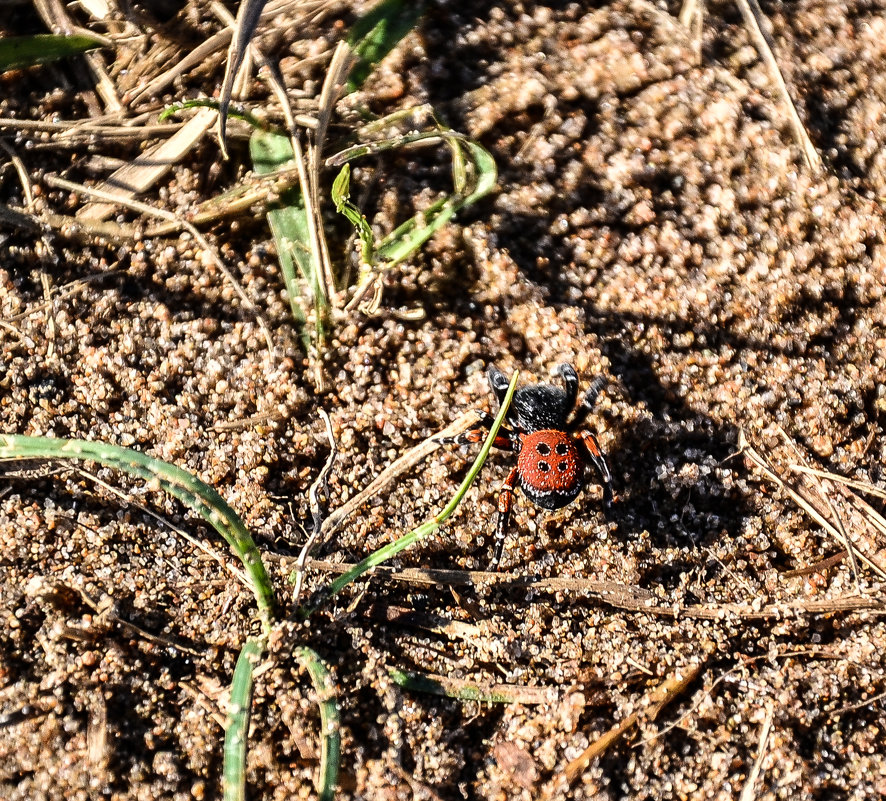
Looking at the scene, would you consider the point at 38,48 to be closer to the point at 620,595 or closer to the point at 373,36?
the point at 373,36

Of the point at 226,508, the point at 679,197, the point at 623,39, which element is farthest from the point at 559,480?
the point at 623,39

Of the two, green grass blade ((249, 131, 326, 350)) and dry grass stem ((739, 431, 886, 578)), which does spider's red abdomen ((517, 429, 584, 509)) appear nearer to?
dry grass stem ((739, 431, 886, 578))

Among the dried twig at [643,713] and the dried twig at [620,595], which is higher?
the dried twig at [620,595]


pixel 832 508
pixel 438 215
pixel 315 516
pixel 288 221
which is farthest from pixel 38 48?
pixel 832 508

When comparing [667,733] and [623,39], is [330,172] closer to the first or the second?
[623,39]

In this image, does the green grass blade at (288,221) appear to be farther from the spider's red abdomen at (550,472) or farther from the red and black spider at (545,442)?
the spider's red abdomen at (550,472)

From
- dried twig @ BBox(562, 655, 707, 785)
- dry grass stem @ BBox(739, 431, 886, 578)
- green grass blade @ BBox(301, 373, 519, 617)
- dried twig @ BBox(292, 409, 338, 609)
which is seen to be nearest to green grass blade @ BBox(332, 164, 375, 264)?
dried twig @ BBox(292, 409, 338, 609)

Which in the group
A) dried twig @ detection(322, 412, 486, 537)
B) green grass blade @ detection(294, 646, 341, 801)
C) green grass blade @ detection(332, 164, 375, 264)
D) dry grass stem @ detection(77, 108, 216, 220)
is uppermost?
dry grass stem @ detection(77, 108, 216, 220)

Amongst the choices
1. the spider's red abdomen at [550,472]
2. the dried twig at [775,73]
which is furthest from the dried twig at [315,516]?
the dried twig at [775,73]
